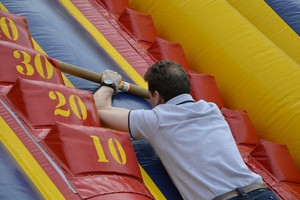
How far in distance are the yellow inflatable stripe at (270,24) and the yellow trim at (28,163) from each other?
5.79 ft

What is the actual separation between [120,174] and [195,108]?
35cm

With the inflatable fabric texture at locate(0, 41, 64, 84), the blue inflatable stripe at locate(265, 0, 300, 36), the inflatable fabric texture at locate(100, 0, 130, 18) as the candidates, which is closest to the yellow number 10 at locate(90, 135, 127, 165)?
the inflatable fabric texture at locate(0, 41, 64, 84)

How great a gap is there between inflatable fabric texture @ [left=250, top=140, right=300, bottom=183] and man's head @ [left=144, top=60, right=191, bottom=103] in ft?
2.04

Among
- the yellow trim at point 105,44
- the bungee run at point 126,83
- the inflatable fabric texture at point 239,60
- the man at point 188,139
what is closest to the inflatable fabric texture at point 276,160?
the bungee run at point 126,83

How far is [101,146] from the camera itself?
4.77ft

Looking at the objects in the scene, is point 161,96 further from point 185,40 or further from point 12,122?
point 185,40

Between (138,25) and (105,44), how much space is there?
298 mm

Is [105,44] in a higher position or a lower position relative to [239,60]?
higher

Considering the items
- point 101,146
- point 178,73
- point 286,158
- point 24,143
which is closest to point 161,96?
point 178,73

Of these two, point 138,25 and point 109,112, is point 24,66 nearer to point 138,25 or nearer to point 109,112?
point 109,112

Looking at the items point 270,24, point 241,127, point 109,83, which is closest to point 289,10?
point 270,24

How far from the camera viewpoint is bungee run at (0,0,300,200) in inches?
54.0

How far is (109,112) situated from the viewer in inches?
67.2

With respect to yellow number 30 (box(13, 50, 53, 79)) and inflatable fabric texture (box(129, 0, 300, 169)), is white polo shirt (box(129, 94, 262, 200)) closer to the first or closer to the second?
yellow number 30 (box(13, 50, 53, 79))
